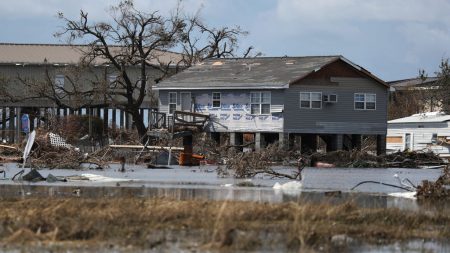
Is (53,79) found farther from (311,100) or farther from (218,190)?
(218,190)

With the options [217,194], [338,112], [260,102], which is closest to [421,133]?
[338,112]

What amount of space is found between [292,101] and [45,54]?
2859 cm

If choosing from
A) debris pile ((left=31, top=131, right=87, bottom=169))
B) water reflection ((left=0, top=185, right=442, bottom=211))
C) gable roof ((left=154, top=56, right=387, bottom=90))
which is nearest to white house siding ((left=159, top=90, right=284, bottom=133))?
gable roof ((left=154, top=56, right=387, bottom=90))

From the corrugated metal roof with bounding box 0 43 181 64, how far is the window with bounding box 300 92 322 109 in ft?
62.6

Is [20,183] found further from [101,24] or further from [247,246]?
[101,24]

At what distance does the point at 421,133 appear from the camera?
6925 centimetres

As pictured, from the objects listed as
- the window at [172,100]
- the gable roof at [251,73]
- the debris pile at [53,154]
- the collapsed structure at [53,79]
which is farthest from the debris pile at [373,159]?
the collapsed structure at [53,79]

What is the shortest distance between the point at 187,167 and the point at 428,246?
31.4 meters

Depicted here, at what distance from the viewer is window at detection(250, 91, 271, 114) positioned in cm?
5722

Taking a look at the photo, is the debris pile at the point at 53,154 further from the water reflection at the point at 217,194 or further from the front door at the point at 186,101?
the water reflection at the point at 217,194

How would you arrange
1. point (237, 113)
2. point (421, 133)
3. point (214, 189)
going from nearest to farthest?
point (214, 189) → point (237, 113) → point (421, 133)

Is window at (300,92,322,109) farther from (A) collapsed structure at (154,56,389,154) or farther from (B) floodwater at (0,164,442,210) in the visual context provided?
(B) floodwater at (0,164,442,210)

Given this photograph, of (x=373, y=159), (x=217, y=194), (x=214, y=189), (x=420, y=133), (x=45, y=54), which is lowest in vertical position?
(x=373, y=159)

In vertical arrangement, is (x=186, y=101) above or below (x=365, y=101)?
below
